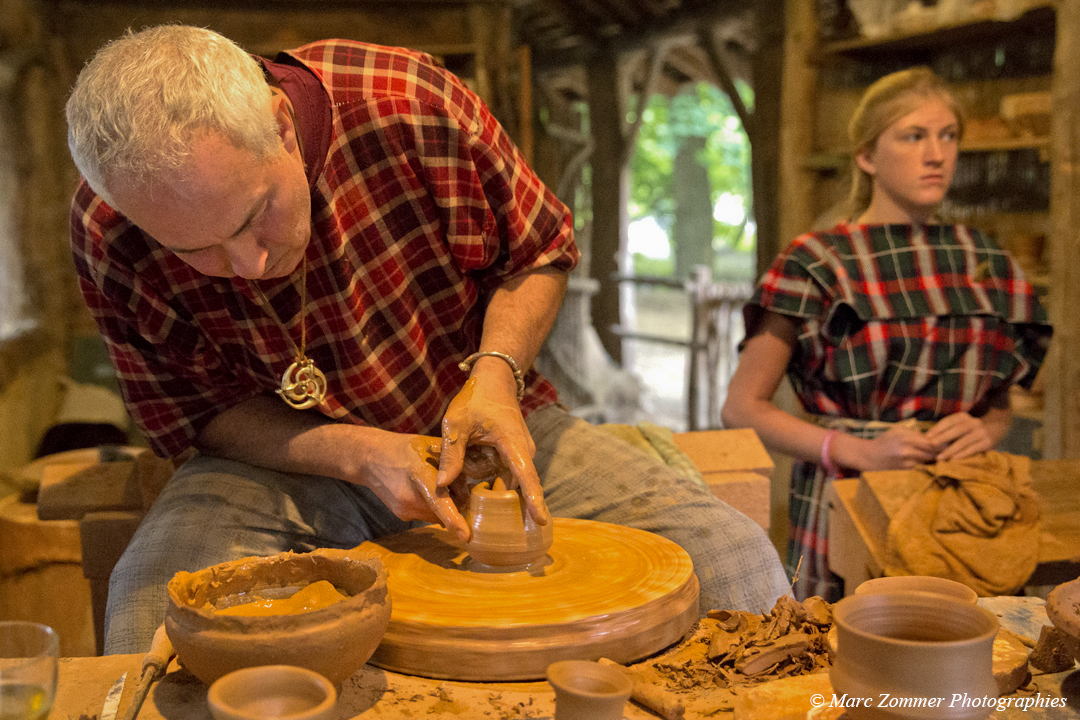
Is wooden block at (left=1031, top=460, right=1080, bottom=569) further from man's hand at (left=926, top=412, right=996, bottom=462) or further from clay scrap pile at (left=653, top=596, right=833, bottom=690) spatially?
clay scrap pile at (left=653, top=596, right=833, bottom=690)

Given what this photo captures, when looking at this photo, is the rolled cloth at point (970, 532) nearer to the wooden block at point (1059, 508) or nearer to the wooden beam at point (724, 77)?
the wooden block at point (1059, 508)

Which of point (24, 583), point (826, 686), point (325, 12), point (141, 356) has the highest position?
point (325, 12)

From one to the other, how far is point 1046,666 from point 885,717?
0.38 m

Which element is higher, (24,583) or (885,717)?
(885,717)

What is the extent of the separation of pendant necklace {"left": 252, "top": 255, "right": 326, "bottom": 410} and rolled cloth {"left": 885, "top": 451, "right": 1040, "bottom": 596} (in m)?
1.40

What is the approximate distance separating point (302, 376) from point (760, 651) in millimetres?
1077

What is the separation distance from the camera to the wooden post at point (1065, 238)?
3.54 m

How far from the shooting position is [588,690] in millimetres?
1125

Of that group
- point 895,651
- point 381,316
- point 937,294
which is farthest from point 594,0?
point 895,651

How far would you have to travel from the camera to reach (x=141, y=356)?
204 cm

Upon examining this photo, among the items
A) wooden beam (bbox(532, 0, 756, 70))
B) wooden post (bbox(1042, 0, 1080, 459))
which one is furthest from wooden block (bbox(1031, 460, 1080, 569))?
wooden beam (bbox(532, 0, 756, 70))

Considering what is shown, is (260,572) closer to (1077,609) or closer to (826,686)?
(826,686)

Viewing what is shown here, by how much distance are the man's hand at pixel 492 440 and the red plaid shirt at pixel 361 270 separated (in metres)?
0.44

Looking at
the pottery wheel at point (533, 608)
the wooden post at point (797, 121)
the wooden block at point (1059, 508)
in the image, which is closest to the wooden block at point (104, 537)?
the pottery wheel at point (533, 608)
